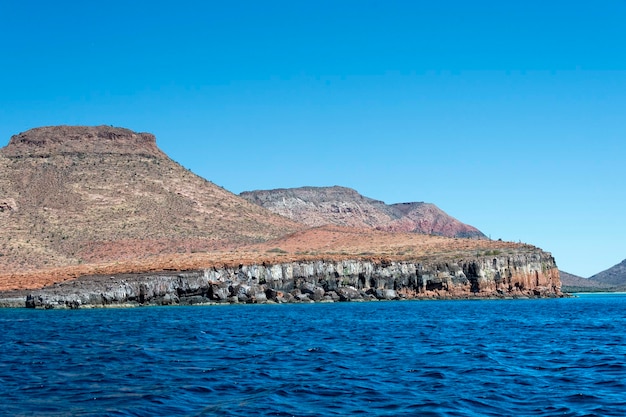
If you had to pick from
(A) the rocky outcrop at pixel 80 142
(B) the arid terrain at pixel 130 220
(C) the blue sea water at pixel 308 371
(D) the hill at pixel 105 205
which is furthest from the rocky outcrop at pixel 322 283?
(A) the rocky outcrop at pixel 80 142

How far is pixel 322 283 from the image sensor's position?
3007 inches

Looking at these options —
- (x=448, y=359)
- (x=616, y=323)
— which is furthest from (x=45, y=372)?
(x=616, y=323)

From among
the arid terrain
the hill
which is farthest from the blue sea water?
the hill

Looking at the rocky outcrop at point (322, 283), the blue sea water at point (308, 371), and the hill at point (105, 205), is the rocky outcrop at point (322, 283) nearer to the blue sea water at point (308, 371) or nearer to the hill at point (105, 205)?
the blue sea water at point (308, 371)

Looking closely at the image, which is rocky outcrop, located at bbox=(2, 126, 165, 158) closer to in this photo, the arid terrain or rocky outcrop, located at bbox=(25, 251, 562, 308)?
the arid terrain

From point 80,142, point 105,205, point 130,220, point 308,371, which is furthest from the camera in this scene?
point 80,142

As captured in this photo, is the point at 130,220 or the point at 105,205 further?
the point at 105,205

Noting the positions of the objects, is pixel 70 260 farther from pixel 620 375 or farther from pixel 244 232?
pixel 620 375

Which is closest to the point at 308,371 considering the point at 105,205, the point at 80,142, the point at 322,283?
the point at 322,283

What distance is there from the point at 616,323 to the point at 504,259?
43831 mm

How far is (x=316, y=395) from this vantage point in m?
17.7

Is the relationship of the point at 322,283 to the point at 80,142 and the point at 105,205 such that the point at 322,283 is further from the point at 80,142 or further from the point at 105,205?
the point at 80,142

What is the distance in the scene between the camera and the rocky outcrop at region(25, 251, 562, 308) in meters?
62.8

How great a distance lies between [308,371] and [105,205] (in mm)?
104019
